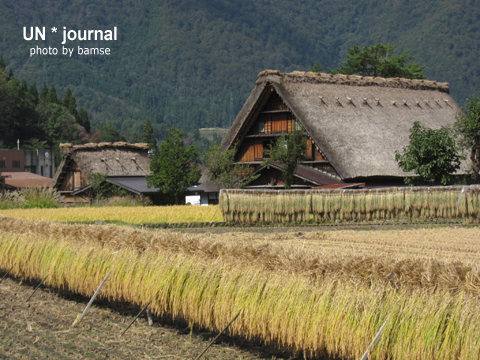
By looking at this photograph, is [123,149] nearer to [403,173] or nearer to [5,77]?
[403,173]

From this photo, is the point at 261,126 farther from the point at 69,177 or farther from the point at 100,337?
the point at 100,337

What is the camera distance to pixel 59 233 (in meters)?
11.9

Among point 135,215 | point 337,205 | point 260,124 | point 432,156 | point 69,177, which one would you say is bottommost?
point 135,215

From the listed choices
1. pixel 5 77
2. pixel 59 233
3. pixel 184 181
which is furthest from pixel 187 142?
pixel 59 233

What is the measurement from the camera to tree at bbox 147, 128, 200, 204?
120ft

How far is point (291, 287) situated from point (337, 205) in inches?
652

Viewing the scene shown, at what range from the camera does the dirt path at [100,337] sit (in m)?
7.81

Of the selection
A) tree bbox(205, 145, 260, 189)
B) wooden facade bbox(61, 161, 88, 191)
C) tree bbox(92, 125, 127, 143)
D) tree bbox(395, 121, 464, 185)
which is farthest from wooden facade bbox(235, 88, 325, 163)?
tree bbox(92, 125, 127, 143)

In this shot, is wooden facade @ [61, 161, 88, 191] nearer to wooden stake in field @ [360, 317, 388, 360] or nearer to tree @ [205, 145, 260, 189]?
tree @ [205, 145, 260, 189]

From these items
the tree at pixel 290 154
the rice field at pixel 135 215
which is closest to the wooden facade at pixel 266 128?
the tree at pixel 290 154

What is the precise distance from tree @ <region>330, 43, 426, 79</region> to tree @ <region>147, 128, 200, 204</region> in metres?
23.2

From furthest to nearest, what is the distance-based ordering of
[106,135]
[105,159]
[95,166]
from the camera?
[106,135], [105,159], [95,166]

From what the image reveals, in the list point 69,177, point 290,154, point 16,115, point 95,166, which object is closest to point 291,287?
point 290,154

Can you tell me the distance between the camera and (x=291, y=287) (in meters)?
7.45
